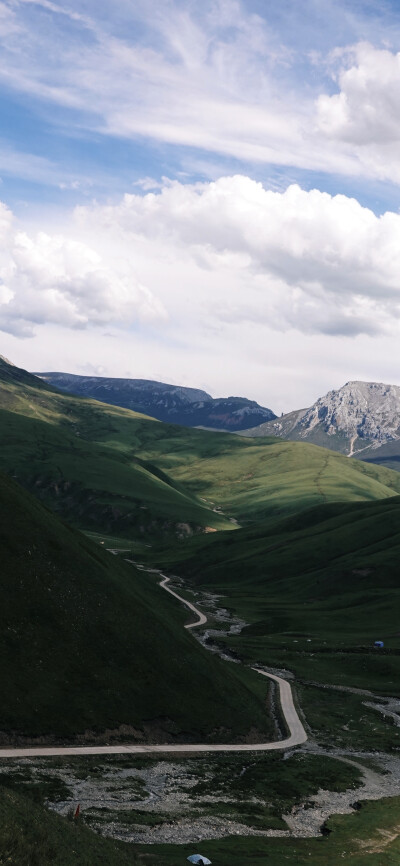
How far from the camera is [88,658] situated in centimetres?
10369

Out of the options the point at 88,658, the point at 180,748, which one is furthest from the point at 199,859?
the point at 88,658

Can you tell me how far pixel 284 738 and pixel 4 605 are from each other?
52.4 m

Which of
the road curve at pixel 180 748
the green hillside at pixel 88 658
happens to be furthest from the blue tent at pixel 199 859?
the green hillside at pixel 88 658

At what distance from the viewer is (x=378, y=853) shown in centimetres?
6412

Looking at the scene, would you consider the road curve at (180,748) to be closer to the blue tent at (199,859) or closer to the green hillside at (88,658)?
the green hillside at (88,658)

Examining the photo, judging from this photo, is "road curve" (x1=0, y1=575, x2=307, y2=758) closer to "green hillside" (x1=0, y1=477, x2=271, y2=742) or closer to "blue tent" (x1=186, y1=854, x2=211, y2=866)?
"green hillside" (x1=0, y1=477, x2=271, y2=742)

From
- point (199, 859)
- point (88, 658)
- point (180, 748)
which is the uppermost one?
point (199, 859)

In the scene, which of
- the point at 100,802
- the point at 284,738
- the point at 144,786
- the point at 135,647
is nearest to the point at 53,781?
the point at 100,802

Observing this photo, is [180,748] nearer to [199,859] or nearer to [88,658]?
[88,658]

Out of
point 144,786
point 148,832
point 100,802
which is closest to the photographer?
point 148,832


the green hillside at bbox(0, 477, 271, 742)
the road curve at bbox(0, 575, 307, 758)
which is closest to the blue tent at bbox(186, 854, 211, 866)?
the road curve at bbox(0, 575, 307, 758)

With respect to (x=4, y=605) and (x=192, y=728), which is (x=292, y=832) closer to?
(x=192, y=728)

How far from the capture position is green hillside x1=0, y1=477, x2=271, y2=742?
91.5 meters

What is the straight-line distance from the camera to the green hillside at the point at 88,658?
9150 centimetres
